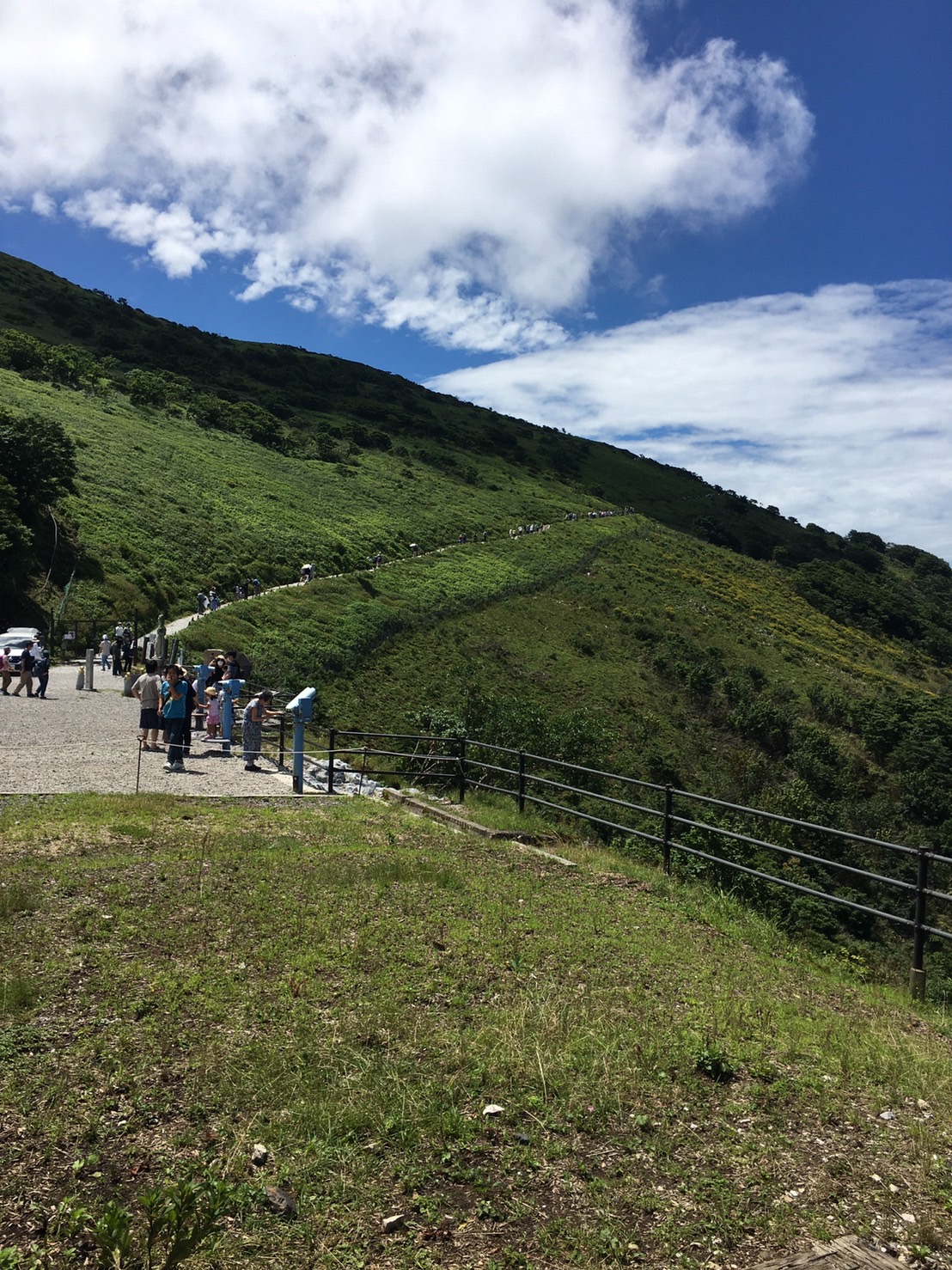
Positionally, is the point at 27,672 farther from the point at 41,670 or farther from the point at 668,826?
the point at 668,826

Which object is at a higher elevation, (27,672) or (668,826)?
(27,672)

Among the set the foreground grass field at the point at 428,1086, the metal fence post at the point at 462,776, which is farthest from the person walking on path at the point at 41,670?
the foreground grass field at the point at 428,1086

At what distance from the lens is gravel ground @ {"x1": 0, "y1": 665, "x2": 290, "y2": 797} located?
41.3 ft

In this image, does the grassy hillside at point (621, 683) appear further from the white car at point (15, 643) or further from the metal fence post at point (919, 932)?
the metal fence post at point (919, 932)

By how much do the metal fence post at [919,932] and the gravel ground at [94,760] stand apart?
926cm

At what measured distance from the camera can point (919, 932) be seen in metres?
6.54

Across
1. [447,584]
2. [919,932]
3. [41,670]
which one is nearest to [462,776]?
[919,932]

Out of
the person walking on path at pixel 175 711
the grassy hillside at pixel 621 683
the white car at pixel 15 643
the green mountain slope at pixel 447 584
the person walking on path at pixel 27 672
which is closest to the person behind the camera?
the person walking on path at pixel 175 711

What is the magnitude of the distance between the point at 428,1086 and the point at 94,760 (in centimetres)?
1230

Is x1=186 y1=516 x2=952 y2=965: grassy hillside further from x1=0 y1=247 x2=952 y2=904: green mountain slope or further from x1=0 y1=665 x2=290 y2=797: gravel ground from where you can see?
x1=0 y1=665 x2=290 y2=797: gravel ground

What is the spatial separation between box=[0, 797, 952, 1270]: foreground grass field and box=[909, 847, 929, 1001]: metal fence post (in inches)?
12.8

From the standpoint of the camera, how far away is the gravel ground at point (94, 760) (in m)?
12.6

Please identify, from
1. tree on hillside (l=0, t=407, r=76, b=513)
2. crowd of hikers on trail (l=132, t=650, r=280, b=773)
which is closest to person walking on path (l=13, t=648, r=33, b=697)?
crowd of hikers on trail (l=132, t=650, r=280, b=773)

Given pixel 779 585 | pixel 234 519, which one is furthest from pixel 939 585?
pixel 234 519
